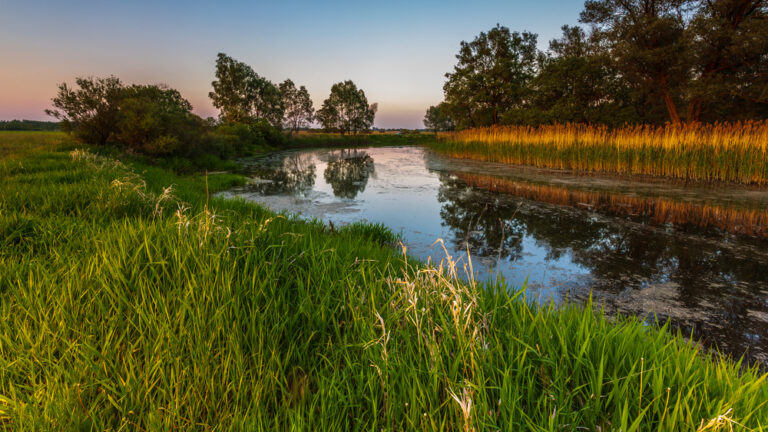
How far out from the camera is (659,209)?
8258 mm

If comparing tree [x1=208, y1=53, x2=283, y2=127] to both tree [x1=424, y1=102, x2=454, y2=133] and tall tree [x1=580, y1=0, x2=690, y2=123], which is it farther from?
tree [x1=424, y1=102, x2=454, y2=133]

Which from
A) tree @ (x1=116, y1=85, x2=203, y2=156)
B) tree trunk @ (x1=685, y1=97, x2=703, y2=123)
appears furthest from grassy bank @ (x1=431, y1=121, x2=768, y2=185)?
tree @ (x1=116, y1=85, x2=203, y2=156)

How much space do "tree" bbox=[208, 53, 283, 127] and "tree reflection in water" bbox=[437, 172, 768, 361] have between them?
53667 millimetres

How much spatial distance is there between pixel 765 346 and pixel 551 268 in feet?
7.13

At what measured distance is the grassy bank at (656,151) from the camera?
11.3 meters

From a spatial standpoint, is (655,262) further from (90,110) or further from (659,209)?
(90,110)

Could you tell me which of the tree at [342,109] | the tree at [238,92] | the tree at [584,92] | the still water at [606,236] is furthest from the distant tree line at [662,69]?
the tree at [342,109]

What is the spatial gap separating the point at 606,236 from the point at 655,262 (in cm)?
137

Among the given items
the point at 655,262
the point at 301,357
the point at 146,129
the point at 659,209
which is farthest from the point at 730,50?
the point at 146,129

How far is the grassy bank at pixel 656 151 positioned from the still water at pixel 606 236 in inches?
62.3

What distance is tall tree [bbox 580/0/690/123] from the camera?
20047 millimetres

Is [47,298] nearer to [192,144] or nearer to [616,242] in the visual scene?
[616,242]

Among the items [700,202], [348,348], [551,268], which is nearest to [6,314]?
[348,348]

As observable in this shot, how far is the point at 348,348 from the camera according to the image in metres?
2.04
